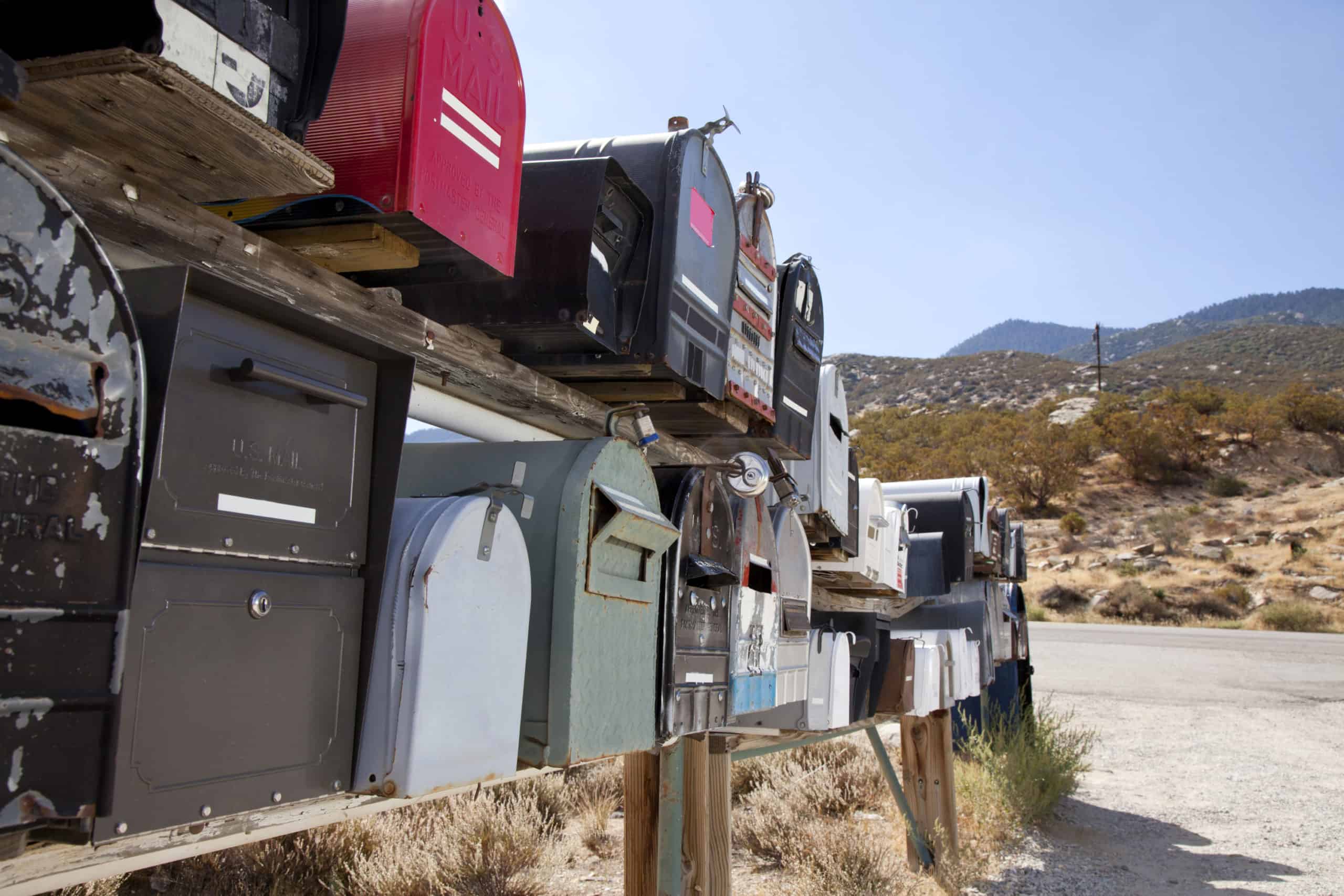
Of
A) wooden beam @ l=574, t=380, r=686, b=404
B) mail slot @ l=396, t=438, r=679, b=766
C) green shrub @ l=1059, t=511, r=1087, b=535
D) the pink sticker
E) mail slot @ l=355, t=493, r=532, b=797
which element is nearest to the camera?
mail slot @ l=355, t=493, r=532, b=797

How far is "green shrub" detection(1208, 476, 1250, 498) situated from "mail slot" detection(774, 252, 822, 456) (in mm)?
28448

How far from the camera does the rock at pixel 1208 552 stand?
2358 cm

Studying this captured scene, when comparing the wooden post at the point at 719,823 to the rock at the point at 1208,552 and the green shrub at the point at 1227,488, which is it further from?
the green shrub at the point at 1227,488

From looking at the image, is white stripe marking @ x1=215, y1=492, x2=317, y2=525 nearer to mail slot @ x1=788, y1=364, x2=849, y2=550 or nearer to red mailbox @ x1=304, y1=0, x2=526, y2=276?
red mailbox @ x1=304, y1=0, x2=526, y2=276

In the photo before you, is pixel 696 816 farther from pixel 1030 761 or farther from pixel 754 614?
pixel 1030 761

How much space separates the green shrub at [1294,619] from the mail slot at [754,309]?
63.2ft

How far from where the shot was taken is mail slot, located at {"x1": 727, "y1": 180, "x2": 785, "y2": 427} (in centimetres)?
282

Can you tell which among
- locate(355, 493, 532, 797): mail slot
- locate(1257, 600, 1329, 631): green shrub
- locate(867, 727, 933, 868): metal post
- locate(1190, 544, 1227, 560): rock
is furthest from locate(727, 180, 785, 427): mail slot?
locate(1190, 544, 1227, 560): rock

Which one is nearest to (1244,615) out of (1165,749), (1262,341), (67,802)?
(1165,749)

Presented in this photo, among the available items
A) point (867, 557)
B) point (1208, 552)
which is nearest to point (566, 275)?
point (867, 557)

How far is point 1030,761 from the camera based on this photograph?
290 inches

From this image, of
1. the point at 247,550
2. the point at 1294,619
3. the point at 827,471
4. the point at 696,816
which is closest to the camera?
the point at 247,550

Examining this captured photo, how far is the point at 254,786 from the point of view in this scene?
1186 mm

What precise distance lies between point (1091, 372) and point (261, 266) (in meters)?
Result: 49.9
